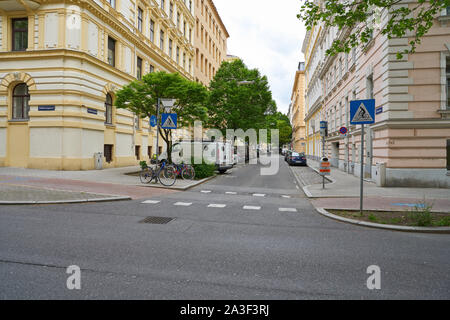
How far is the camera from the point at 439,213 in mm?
7758

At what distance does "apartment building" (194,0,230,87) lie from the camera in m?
41.7

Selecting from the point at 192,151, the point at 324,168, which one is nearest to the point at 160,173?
the point at 192,151

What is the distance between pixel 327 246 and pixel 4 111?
64.6ft

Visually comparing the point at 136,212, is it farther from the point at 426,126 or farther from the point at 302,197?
the point at 426,126

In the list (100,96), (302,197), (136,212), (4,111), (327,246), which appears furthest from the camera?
(100,96)

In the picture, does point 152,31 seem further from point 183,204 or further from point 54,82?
point 183,204

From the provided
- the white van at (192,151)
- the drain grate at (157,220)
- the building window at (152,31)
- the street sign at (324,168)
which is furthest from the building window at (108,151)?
the drain grate at (157,220)

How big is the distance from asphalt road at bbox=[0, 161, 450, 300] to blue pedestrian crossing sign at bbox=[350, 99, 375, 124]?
2686 millimetres

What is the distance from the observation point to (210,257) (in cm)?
438

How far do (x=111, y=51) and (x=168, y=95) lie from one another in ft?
28.2

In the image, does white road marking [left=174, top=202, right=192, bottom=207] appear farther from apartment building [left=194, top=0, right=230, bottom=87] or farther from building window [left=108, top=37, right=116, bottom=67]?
apartment building [left=194, top=0, right=230, bottom=87]

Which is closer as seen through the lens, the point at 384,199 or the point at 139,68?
the point at 384,199
